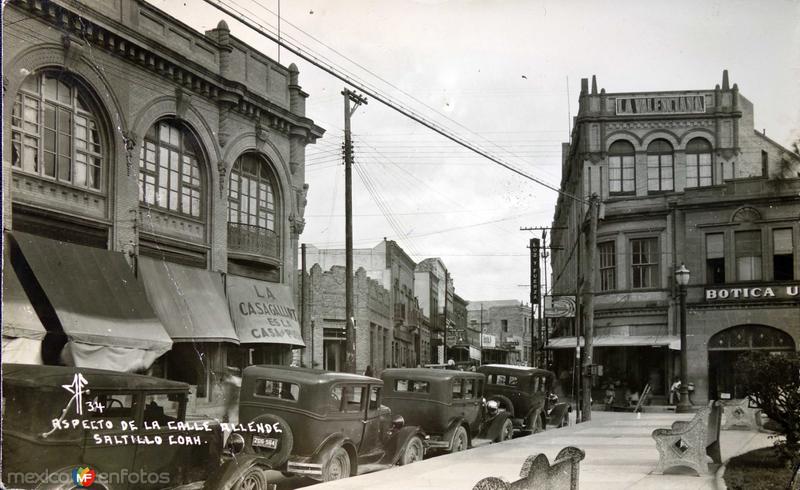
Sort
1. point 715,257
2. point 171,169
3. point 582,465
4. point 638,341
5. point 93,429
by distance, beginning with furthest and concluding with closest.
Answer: point 638,341 < point 715,257 < point 582,465 < point 171,169 < point 93,429

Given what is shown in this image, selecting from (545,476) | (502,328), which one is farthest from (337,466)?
(502,328)

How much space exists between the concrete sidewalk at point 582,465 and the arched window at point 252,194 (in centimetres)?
483

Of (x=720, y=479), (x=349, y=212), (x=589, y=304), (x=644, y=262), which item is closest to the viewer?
(x=720, y=479)

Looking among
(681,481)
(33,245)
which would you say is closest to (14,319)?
(33,245)

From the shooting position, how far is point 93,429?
25.2ft

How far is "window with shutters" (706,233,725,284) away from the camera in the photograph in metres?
23.7

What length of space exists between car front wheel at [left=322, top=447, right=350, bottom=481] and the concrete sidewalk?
303 mm

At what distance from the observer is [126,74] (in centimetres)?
1102

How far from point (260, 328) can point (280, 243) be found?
1616 mm

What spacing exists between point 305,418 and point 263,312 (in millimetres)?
2795

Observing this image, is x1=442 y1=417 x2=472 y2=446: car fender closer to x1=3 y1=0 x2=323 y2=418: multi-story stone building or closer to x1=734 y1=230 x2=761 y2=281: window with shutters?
x1=3 y1=0 x2=323 y2=418: multi-story stone building

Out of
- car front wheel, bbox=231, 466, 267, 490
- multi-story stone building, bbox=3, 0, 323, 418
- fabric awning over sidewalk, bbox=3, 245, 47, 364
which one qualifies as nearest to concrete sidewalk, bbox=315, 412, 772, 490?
car front wheel, bbox=231, 466, 267, 490

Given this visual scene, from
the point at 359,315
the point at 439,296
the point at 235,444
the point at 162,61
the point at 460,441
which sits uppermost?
the point at 162,61

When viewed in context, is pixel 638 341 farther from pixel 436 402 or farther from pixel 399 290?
pixel 436 402
